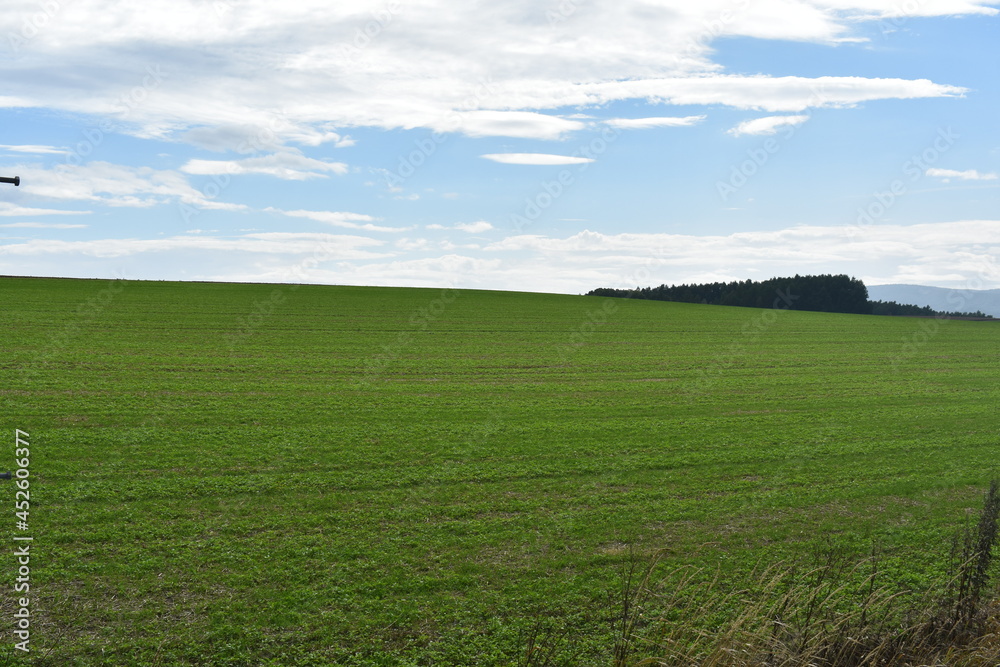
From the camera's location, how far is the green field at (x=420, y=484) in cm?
785

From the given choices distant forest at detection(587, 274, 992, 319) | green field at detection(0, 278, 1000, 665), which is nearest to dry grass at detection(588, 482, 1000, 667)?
green field at detection(0, 278, 1000, 665)

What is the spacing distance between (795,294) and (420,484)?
10092cm

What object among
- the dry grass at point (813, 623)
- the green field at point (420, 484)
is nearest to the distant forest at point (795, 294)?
the green field at point (420, 484)

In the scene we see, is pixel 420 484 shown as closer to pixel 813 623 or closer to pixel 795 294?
pixel 813 623

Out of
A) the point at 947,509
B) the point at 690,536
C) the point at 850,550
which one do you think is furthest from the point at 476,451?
the point at 947,509

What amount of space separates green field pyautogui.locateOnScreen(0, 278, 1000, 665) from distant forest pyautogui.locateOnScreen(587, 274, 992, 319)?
70946mm

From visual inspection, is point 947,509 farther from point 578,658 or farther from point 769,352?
point 769,352

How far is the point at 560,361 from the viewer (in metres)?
30.3

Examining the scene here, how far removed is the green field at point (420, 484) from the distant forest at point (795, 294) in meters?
70.9

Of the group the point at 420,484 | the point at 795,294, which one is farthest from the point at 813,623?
the point at 795,294

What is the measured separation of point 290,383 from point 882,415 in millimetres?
17778

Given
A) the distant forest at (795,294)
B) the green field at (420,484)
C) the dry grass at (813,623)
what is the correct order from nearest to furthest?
the dry grass at (813,623)
the green field at (420,484)
the distant forest at (795,294)

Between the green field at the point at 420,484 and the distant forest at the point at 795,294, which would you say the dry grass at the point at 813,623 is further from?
the distant forest at the point at 795,294

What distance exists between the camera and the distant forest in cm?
9962
